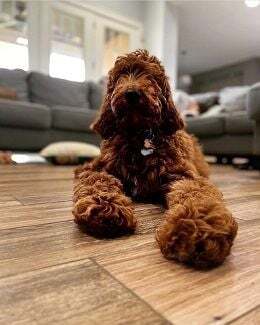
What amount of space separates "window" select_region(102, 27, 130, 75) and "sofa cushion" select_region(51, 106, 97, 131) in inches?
115

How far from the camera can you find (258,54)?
9547mm

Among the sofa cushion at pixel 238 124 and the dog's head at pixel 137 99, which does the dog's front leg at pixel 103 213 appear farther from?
the sofa cushion at pixel 238 124

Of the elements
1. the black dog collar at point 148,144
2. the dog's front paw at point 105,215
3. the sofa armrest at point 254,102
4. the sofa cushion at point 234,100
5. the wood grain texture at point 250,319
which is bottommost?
the wood grain texture at point 250,319

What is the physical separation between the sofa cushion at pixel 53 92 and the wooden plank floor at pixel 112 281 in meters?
3.31

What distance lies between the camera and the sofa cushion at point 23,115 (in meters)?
3.12

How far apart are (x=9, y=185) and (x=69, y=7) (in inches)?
197

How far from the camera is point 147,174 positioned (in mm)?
1112

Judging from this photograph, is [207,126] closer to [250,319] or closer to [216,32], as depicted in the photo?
[250,319]

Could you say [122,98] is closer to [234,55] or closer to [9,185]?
[9,185]

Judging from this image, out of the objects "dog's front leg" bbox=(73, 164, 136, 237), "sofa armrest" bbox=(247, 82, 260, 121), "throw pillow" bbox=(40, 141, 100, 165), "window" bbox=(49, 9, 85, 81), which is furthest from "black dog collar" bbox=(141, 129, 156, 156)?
"window" bbox=(49, 9, 85, 81)

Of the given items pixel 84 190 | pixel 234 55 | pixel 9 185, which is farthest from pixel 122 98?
pixel 234 55

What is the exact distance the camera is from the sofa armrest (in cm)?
228

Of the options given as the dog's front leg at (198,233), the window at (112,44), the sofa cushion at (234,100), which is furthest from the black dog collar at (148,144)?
the window at (112,44)

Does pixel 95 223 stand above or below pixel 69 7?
below
